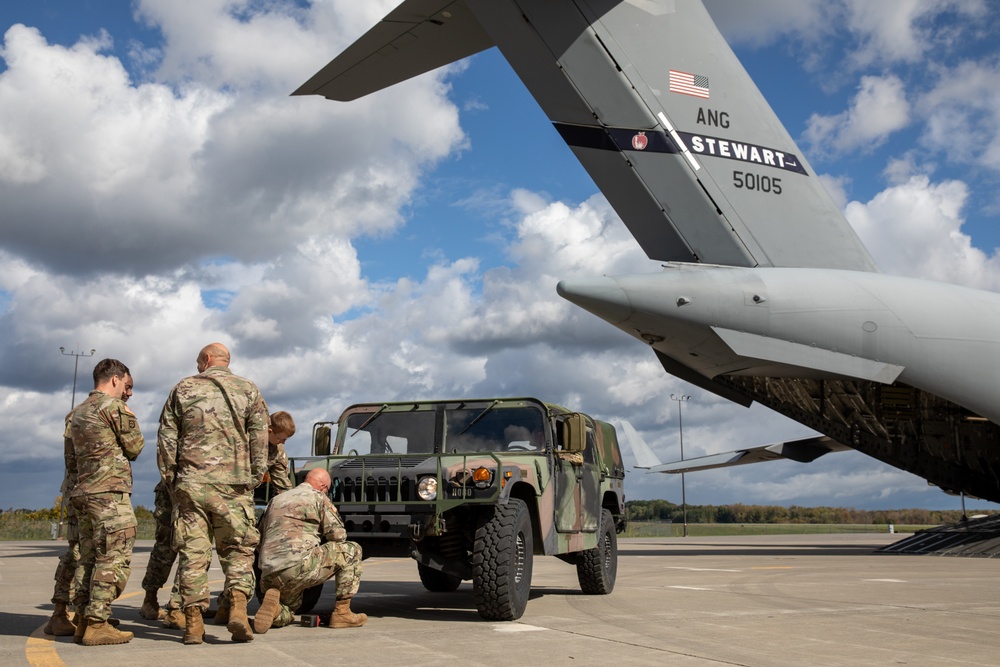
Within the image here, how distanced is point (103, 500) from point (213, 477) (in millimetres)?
659

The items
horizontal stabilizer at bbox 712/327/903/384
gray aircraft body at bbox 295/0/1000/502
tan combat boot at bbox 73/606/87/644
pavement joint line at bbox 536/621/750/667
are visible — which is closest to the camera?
pavement joint line at bbox 536/621/750/667

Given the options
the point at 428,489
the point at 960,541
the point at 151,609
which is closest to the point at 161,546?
the point at 151,609

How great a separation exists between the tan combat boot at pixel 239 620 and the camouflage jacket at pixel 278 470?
1.39 metres

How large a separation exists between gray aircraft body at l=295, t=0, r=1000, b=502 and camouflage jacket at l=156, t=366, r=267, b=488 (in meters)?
8.52

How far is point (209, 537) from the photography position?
18.3ft

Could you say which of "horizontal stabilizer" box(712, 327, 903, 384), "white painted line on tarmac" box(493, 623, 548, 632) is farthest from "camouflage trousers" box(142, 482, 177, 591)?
"horizontal stabilizer" box(712, 327, 903, 384)

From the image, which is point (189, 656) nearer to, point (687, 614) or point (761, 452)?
point (687, 614)

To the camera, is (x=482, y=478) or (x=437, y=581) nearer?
(x=482, y=478)

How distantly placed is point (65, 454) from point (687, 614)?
4786mm

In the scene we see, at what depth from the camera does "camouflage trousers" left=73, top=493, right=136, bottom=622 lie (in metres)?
5.39

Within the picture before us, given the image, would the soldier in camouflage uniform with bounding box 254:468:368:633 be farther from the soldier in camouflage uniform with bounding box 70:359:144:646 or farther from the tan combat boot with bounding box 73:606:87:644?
the tan combat boot with bounding box 73:606:87:644

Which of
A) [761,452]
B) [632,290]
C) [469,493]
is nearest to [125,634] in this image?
[469,493]

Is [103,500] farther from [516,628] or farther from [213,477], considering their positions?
[516,628]

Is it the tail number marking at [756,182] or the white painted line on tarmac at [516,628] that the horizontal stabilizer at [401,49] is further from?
the white painted line on tarmac at [516,628]
